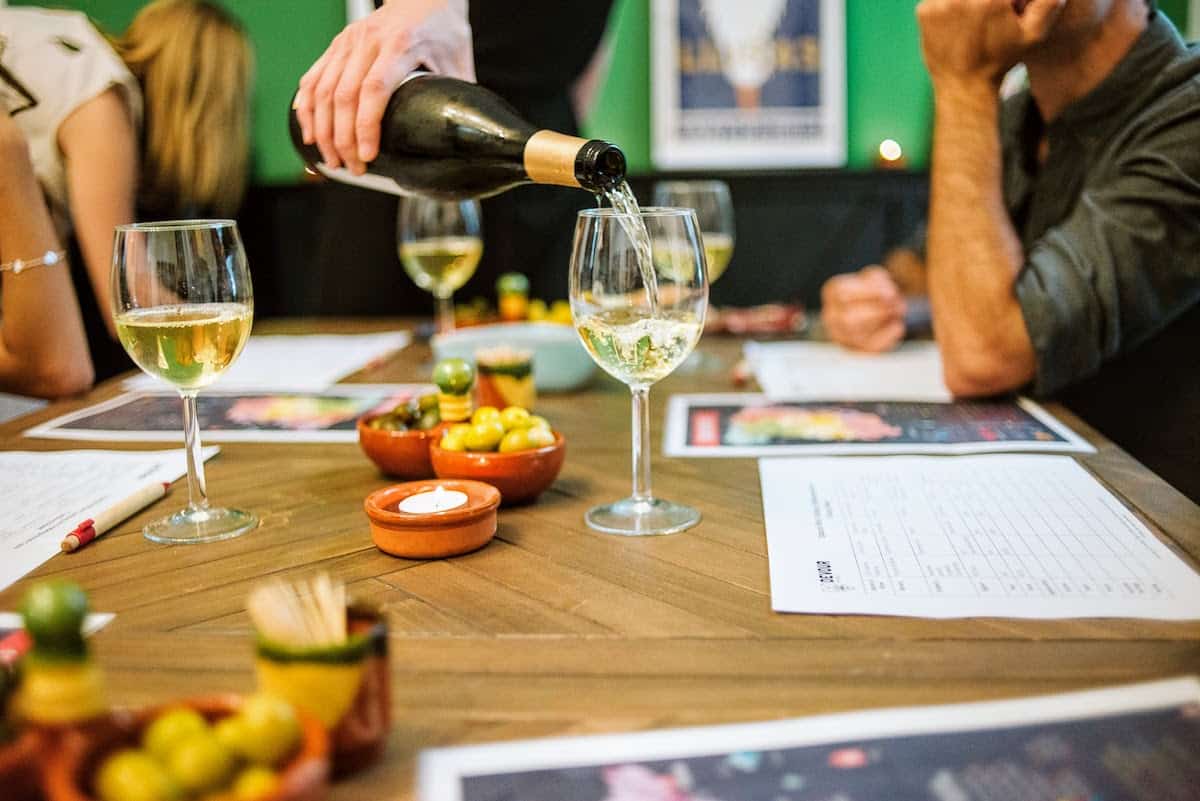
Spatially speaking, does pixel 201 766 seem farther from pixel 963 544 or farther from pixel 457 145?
pixel 457 145

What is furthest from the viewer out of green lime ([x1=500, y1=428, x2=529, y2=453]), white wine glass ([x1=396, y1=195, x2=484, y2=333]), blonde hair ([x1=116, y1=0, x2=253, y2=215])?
blonde hair ([x1=116, y1=0, x2=253, y2=215])

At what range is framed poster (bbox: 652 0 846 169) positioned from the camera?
3039mm

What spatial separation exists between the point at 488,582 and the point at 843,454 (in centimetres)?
48

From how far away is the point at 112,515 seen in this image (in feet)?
2.95

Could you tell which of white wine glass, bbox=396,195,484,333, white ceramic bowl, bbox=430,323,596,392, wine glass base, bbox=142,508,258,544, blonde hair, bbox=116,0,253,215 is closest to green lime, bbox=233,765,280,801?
wine glass base, bbox=142,508,258,544

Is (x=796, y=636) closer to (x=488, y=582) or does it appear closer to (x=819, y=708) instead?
(x=819, y=708)

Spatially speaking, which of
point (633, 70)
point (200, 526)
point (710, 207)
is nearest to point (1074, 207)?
point (710, 207)

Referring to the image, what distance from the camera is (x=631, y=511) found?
2.99ft

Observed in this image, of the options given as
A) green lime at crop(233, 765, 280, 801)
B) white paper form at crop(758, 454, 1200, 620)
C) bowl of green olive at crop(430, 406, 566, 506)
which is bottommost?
white paper form at crop(758, 454, 1200, 620)

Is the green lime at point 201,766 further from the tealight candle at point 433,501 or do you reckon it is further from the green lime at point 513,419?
the green lime at point 513,419

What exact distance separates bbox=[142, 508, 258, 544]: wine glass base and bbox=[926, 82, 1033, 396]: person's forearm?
0.87 meters

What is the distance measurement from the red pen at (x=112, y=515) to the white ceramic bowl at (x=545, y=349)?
1.59ft

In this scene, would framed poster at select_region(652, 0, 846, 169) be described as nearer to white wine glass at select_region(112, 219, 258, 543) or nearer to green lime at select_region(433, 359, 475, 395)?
green lime at select_region(433, 359, 475, 395)

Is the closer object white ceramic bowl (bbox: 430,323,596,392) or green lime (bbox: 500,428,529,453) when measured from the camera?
green lime (bbox: 500,428,529,453)
